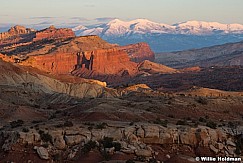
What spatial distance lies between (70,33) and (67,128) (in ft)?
560

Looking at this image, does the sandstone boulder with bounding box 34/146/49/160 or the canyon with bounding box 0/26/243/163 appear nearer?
the sandstone boulder with bounding box 34/146/49/160

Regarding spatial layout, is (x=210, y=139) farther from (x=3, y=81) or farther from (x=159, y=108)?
(x=3, y=81)

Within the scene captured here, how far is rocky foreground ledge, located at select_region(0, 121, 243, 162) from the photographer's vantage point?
21.1 metres

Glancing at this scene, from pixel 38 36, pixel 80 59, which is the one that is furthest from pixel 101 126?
pixel 38 36

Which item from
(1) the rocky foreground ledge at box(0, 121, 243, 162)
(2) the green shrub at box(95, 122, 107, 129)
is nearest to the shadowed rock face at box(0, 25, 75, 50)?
(2) the green shrub at box(95, 122, 107, 129)

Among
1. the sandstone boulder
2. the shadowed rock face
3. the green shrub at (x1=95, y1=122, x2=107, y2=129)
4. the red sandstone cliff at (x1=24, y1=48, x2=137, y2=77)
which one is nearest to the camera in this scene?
the sandstone boulder

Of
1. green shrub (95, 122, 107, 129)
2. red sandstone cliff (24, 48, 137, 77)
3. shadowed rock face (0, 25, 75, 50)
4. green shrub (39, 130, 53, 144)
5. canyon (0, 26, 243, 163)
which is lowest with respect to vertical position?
red sandstone cliff (24, 48, 137, 77)

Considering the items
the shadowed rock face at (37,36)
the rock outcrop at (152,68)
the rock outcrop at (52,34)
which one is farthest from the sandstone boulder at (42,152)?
the rock outcrop at (52,34)

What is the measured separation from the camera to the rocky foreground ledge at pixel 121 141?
2111 cm

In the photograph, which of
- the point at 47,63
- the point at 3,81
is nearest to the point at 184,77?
the point at 47,63

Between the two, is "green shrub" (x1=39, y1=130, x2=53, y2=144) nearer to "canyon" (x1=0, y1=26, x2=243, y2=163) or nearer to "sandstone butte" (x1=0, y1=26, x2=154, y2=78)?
"canyon" (x1=0, y1=26, x2=243, y2=163)

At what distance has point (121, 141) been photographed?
22.0m

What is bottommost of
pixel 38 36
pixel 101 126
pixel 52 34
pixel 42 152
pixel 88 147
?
pixel 38 36

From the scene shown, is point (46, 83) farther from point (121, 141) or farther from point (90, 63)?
point (90, 63)
